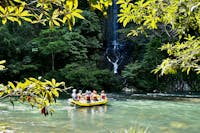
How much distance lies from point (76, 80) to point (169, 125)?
11026mm

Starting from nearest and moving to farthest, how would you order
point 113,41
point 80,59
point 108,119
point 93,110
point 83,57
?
point 108,119, point 93,110, point 83,57, point 80,59, point 113,41

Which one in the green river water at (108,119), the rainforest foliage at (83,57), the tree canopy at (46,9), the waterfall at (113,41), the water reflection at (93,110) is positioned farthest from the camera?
the waterfall at (113,41)

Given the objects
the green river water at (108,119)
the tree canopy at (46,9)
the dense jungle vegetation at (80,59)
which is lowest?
the green river water at (108,119)

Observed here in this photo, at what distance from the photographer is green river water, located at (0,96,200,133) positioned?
30.7ft

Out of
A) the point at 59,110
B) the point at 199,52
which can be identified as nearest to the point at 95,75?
the point at 59,110

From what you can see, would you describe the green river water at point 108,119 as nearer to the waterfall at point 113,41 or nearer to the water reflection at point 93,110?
the water reflection at point 93,110

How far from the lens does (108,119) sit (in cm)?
1105

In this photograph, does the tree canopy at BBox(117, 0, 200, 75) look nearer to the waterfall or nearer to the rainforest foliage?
the rainforest foliage

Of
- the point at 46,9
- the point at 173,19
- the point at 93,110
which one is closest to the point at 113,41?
the point at 93,110

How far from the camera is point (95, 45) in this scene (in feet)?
76.4

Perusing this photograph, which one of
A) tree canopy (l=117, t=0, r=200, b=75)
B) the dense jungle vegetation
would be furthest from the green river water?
the dense jungle vegetation

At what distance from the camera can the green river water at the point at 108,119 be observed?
9.35m

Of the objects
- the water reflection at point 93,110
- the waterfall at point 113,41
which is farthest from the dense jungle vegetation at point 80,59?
the water reflection at point 93,110

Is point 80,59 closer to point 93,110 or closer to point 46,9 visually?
point 93,110
